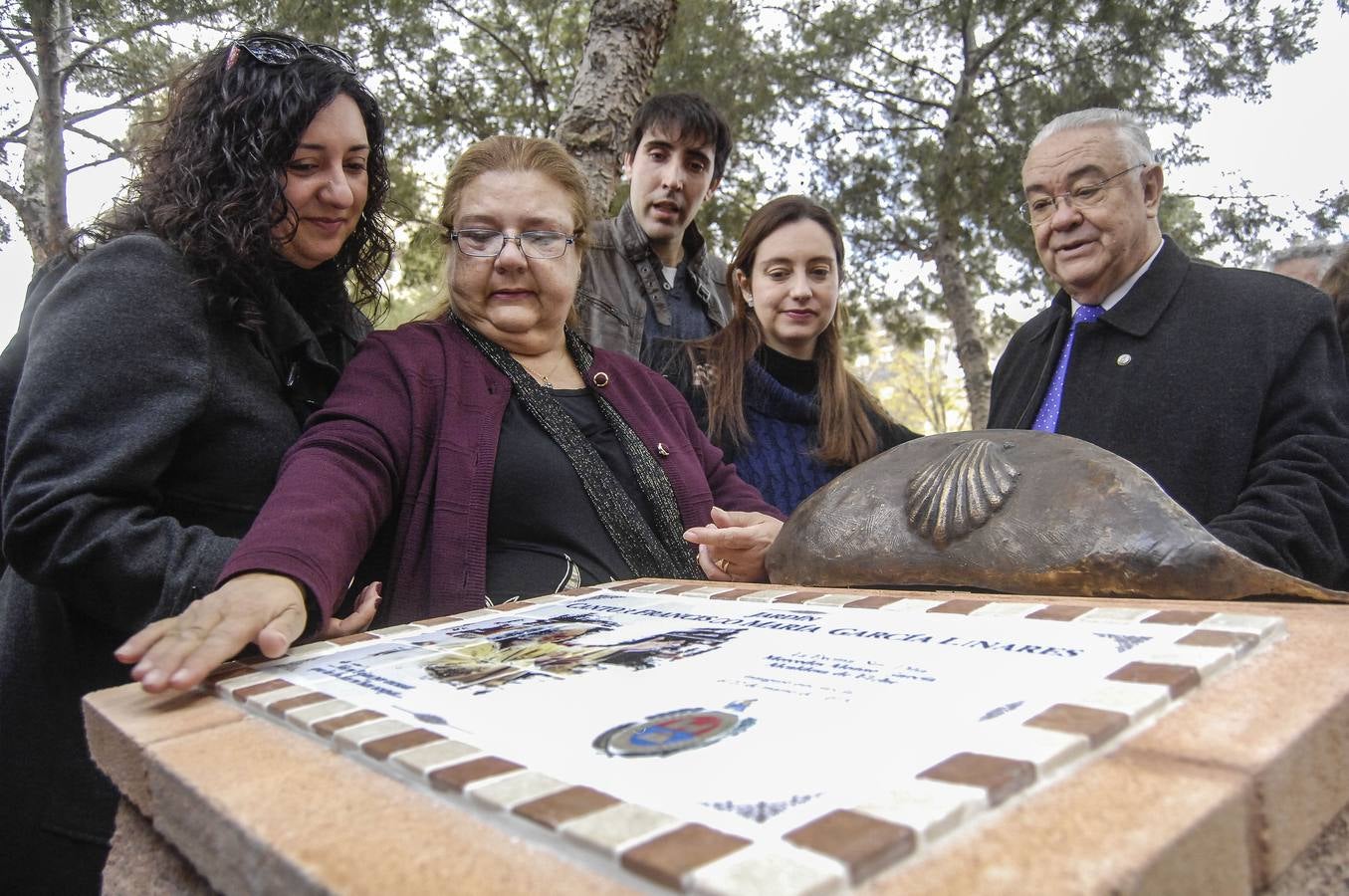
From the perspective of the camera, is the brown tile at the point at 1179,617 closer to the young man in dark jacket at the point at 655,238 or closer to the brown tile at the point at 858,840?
the brown tile at the point at 858,840

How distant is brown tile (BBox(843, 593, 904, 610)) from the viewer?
1207 millimetres

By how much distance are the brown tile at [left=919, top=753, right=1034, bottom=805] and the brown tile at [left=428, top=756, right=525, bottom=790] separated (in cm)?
30

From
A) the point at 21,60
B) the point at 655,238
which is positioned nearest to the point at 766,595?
the point at 655,238

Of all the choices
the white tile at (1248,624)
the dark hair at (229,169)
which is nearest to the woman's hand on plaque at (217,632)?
the dark hair at (229,169)

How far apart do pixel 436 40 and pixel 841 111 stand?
3.64 m

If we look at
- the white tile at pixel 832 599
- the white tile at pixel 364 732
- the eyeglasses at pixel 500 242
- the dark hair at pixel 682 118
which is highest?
the dark hair at pixel 682 118

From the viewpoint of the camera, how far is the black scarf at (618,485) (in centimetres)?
175

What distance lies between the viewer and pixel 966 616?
3.52 feet

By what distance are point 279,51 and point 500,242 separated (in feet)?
1.65

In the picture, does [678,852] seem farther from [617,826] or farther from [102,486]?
[102,486]

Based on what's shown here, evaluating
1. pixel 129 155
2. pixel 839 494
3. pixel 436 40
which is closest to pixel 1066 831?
pixel 839 494

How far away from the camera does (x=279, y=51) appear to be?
168cm

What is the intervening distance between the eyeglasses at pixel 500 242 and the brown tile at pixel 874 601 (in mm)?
1002

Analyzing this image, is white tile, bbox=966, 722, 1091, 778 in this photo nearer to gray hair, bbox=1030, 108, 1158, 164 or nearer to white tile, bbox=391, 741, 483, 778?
white tile, bbox=391, 741, 483, 778
